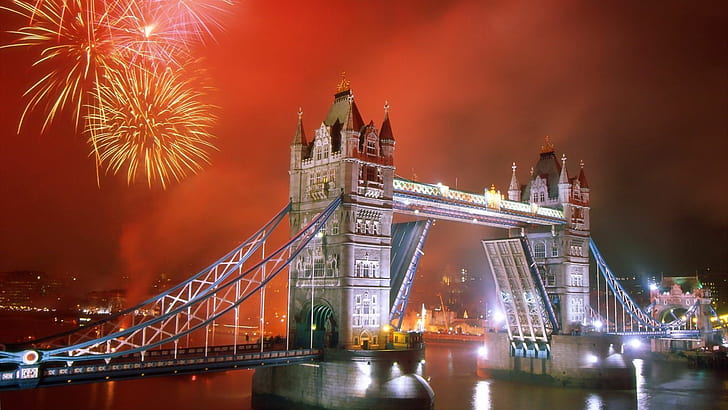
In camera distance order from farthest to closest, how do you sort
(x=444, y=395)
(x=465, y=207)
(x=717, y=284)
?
(x=717, y=284) < (x=444, y=395) < (x=465, y=207)

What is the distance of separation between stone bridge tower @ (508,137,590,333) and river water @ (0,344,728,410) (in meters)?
8.88

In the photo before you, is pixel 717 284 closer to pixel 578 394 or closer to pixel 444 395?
pixel 578 394

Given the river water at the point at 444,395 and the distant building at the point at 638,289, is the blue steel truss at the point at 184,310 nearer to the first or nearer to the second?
the river water at the point at 444,395

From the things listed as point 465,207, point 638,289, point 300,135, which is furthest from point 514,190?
point 638,289

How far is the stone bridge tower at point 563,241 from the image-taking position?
62.7m

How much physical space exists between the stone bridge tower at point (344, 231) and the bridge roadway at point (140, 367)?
3872 millimetres

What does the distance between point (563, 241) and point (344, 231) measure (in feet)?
96.6

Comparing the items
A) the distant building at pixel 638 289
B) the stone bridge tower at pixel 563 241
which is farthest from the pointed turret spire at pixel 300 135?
the distant building at pixel 638 289

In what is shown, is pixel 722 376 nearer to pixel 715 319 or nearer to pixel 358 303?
pixel 715 319

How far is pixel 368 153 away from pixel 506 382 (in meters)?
29.6

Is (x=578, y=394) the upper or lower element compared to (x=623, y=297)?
lower

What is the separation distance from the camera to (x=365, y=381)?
38062 millimetres

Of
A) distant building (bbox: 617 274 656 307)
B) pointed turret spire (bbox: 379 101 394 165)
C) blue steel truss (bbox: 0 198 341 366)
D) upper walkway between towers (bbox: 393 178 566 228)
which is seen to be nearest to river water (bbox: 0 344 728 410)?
blue steel truss (bbox: 0 198 341 366)

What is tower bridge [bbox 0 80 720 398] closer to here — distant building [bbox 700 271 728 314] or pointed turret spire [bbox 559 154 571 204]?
pointed turret spire [bbox 559 154 571 204]
